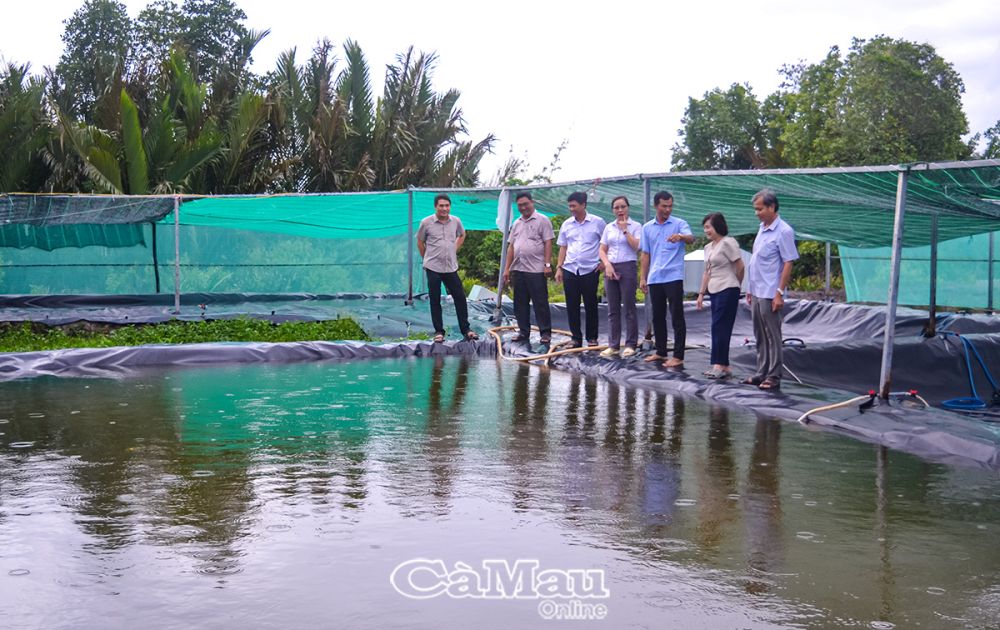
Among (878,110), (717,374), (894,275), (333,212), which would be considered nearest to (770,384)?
(717,374)

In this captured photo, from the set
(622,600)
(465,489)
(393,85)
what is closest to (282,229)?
(393,85)

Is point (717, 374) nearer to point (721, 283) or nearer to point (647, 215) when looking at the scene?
point (721, 283)

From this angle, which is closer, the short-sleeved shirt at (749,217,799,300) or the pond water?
the pond water

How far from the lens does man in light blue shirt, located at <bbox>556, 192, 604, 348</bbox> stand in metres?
10.7

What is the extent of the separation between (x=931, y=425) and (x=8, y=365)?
8501 millimetres

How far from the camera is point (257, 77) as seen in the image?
25609 millimetres

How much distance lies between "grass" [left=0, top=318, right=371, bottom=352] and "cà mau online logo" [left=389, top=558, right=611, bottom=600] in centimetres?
877

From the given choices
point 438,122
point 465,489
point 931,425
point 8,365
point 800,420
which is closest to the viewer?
point 465,489

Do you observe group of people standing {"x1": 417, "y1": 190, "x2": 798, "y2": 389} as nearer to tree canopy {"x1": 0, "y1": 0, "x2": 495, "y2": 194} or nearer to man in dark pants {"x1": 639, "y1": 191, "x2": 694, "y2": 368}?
man in dark pants {"x1": 639, "y1": 191, "x2": 694, "y2": 368}

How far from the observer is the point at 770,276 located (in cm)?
819

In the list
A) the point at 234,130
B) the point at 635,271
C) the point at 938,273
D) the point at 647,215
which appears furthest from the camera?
the point at 234,130

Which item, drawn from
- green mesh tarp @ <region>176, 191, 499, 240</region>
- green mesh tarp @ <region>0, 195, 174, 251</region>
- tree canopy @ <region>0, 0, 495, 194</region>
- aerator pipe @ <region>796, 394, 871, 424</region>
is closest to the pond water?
aerator pipe @ <region>796, 394, 871, 424</region>

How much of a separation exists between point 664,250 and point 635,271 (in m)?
Answer: 0.69

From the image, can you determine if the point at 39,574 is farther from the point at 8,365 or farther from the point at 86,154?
the point at 86,154
